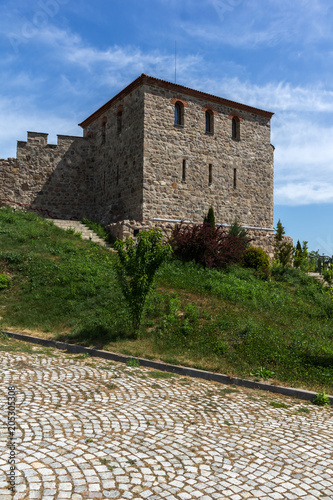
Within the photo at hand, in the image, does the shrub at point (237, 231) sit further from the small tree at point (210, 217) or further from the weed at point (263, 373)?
the weed at point (263, 373)

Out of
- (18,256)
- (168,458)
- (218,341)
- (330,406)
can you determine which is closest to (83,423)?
(168,458)

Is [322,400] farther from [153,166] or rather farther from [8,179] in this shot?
[8,179]

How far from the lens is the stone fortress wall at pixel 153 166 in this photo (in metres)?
19.3

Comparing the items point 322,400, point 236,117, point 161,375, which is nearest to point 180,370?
point 161,375

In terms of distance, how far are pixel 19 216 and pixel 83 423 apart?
16.3 metres

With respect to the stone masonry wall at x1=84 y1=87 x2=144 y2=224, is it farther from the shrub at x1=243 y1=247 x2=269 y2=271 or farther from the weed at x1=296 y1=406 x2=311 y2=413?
the weed at x1=296 y1=406 x2=311 y2=413

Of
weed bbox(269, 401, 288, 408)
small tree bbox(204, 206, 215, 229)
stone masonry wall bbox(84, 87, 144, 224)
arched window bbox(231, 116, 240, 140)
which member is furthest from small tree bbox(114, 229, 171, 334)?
arched window bbox(231, 116, 240, 140)

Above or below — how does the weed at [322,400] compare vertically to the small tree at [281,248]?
below

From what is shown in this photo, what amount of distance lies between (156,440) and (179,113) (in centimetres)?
1836

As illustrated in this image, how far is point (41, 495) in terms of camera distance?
3211 millimetres

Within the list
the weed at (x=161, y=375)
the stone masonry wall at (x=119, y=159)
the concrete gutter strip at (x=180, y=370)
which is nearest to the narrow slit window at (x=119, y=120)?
the stone masonry wall at (x=119, y=159)

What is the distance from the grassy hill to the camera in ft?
28.3

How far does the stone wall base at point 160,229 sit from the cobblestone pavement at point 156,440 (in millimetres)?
10701

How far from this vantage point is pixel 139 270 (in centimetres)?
1003
